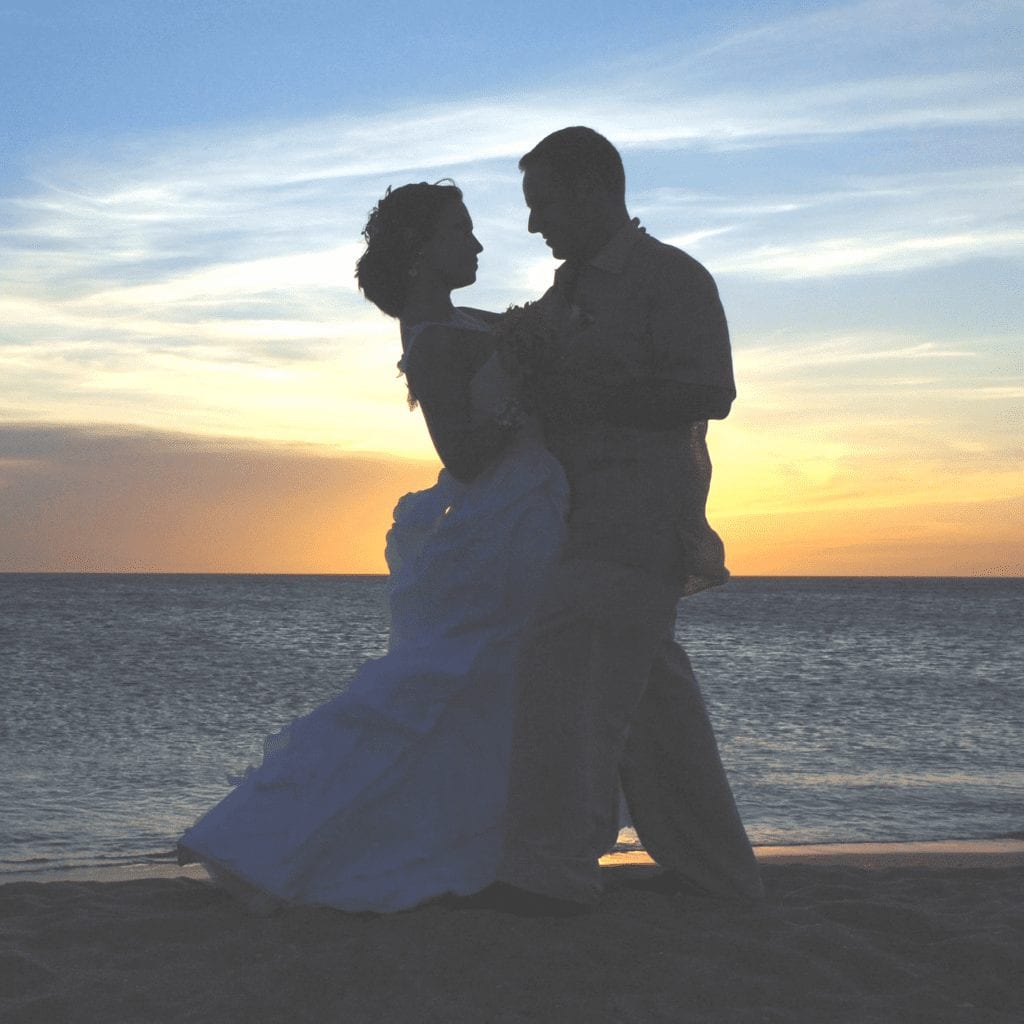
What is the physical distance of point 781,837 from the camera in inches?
336

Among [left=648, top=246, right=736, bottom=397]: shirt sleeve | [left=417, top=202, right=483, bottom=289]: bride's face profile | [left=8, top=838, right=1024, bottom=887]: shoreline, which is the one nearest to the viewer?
[left=648, top=246, right=736, bottom=397]: shirt sleeve

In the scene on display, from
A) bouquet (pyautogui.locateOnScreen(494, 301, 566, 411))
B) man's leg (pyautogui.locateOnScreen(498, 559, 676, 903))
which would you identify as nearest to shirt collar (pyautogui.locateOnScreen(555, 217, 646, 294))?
bouquet (pyautogui.locateOnScreen(494, 301, 566, 411))

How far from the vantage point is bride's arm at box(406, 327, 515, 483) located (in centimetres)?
406

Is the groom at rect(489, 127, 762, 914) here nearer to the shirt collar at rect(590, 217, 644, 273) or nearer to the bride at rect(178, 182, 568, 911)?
the shirt collar at rect(590, 217, 644, 273)

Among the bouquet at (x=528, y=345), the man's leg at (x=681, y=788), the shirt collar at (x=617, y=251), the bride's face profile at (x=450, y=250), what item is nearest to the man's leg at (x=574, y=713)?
the man's leg at (x=681, y=788)

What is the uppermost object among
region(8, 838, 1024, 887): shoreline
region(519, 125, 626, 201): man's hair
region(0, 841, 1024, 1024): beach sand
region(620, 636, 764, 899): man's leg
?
region(519, 125, 626, 201): man's hair

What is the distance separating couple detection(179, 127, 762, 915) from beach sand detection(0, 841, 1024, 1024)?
0.18 metres

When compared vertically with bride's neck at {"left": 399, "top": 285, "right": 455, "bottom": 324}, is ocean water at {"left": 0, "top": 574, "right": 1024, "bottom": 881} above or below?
below

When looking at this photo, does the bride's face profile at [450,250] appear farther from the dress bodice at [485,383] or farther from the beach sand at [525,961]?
the beach sand at [525,961]

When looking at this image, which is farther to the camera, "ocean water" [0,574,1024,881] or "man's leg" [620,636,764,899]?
"ocean water" [0,574,1024,881]

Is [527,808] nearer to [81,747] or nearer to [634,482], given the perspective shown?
[634,482]

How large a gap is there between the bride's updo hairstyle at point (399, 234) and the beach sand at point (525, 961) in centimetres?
201

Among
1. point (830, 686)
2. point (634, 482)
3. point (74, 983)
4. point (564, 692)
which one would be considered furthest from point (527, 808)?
point (830, 686)

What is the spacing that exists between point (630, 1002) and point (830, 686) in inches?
864
